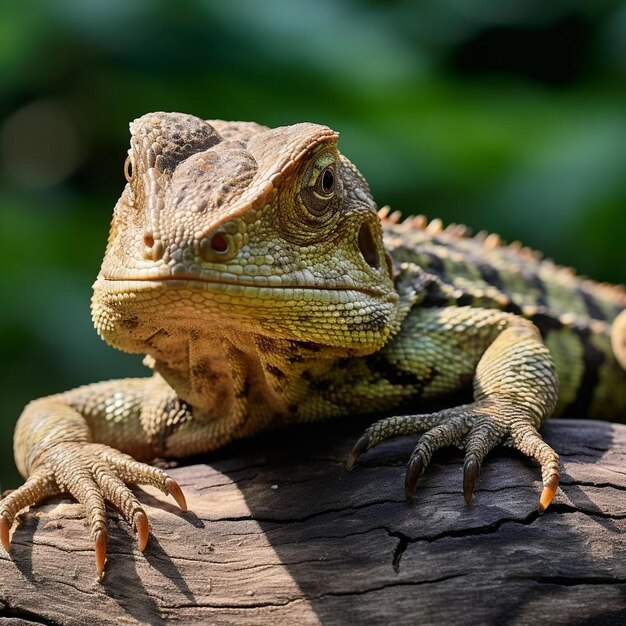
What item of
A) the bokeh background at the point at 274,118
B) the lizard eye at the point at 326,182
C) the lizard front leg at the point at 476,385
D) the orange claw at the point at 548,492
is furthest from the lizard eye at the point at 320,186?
the bokeh background at the point at 274,118

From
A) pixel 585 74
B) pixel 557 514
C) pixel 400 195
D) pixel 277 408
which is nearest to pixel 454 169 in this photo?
pixel 400 195

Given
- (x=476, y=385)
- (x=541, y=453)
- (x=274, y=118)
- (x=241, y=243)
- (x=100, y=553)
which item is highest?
(x=274, y=118)

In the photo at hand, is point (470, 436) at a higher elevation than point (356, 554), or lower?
higher

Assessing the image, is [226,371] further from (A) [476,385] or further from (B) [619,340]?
(B) [619,340]

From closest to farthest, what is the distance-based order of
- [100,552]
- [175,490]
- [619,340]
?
[100,552]
[175,490]
[619,340]

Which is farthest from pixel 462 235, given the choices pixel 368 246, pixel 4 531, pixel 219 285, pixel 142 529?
pixel 4 531

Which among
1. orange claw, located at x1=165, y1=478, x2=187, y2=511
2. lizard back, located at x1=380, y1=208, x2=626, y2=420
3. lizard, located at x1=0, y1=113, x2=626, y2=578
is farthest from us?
lizard back, located at x1=380, y1=208, x2=626, y2=420

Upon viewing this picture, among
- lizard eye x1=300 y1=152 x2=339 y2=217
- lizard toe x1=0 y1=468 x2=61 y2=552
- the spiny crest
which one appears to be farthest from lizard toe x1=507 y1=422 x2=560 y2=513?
lizard toe x1=0 y1=468 x2=61 y2=552

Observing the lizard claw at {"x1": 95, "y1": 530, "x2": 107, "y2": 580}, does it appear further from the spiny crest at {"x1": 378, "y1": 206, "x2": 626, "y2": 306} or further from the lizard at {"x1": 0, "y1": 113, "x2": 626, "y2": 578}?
the spiny crest at {"x1": 378, "y1": 206, "x2": 626, "y2": 306}
